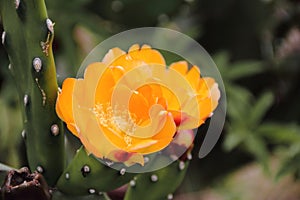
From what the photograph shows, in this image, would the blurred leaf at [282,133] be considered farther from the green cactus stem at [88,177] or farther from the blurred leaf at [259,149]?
the green cactus stem at [88,177]

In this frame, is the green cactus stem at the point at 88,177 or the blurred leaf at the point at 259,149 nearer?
the green cactus stem at the point at 88,177

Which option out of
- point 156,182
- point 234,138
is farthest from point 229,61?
point 156,182

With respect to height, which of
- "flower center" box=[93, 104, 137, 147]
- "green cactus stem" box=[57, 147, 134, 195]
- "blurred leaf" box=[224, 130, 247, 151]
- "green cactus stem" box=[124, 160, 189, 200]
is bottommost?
"blurred leaf" box=[224, 130, 247, 151]

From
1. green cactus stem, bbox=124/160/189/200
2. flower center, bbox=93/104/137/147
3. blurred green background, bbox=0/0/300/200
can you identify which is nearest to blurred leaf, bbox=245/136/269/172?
blurred green background, bbox=0/0/300/200

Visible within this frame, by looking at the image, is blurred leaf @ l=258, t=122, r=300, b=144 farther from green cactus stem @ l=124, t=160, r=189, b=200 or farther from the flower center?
the flower center

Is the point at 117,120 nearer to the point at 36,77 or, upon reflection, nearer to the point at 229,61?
the point at 36,77

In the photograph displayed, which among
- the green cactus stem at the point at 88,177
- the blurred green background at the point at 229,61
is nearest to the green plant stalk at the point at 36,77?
the green cactus stem at the point at 88,177
